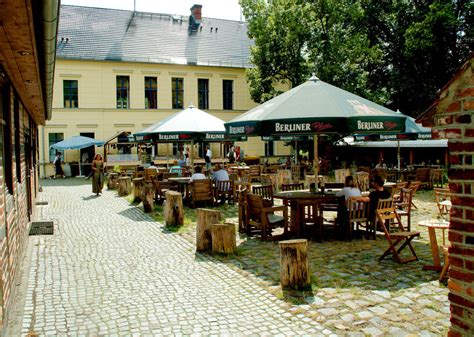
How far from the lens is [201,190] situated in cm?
1352

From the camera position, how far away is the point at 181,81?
33406mm

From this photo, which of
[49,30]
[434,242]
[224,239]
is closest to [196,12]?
[224,239]

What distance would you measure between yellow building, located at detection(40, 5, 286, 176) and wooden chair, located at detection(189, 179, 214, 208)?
18.4 metres

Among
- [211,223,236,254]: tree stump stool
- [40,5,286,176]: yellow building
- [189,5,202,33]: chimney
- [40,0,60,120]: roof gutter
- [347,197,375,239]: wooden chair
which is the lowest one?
[211,223,236,254]: tree stump stool

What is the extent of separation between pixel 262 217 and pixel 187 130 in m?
5.73

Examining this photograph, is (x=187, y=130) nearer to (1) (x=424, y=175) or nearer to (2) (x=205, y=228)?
(2) (x=205, y=228)

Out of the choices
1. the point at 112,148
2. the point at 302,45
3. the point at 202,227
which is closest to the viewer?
the point at 202,227

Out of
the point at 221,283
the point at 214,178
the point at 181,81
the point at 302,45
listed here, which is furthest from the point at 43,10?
the point at 181,81

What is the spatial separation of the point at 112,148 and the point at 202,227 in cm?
2407

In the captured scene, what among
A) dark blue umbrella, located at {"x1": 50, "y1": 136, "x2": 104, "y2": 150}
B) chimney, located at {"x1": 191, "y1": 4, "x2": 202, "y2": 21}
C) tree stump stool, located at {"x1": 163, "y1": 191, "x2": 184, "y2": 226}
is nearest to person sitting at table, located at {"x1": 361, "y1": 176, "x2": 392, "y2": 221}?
tree stump stool, located at {"x1": 163, "y1": 191, "x2": 184, "y2": 226}

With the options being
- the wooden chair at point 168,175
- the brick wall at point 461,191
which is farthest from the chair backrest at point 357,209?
the wooden chair at point 168,175

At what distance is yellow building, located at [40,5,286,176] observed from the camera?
30.4m

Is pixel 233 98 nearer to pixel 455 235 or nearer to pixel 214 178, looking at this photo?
pixel 214 178

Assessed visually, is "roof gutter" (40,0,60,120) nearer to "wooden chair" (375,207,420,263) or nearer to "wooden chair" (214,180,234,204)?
"wooden chair" (375,207,420,263)
